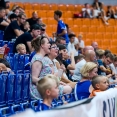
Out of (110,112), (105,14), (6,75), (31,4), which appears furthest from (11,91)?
(105,14)

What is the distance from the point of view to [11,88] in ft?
23.2

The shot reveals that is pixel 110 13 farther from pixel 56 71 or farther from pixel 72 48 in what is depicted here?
pixel 56 71

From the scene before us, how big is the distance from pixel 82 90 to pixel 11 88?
980 millimetres

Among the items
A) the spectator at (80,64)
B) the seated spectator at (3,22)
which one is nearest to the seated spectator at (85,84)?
the spectator at (80,64)

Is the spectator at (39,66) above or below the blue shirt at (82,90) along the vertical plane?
above

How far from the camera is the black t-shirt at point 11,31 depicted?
10953 millimetres

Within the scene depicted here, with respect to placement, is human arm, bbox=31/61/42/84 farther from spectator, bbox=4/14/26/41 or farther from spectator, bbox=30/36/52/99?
spectator, bbox=4/14/26/41

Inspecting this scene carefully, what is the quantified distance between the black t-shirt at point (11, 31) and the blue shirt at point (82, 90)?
410 centimetres

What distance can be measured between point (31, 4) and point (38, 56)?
1220 cm

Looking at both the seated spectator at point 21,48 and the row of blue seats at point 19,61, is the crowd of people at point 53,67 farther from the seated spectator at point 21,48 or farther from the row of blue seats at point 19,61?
the row of blue seats at point 19,61

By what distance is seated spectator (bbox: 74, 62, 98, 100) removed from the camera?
7.08m

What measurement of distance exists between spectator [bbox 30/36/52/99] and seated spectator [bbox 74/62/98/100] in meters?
0.46

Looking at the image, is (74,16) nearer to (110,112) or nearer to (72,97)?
(72,97)

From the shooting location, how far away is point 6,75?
686 cm
